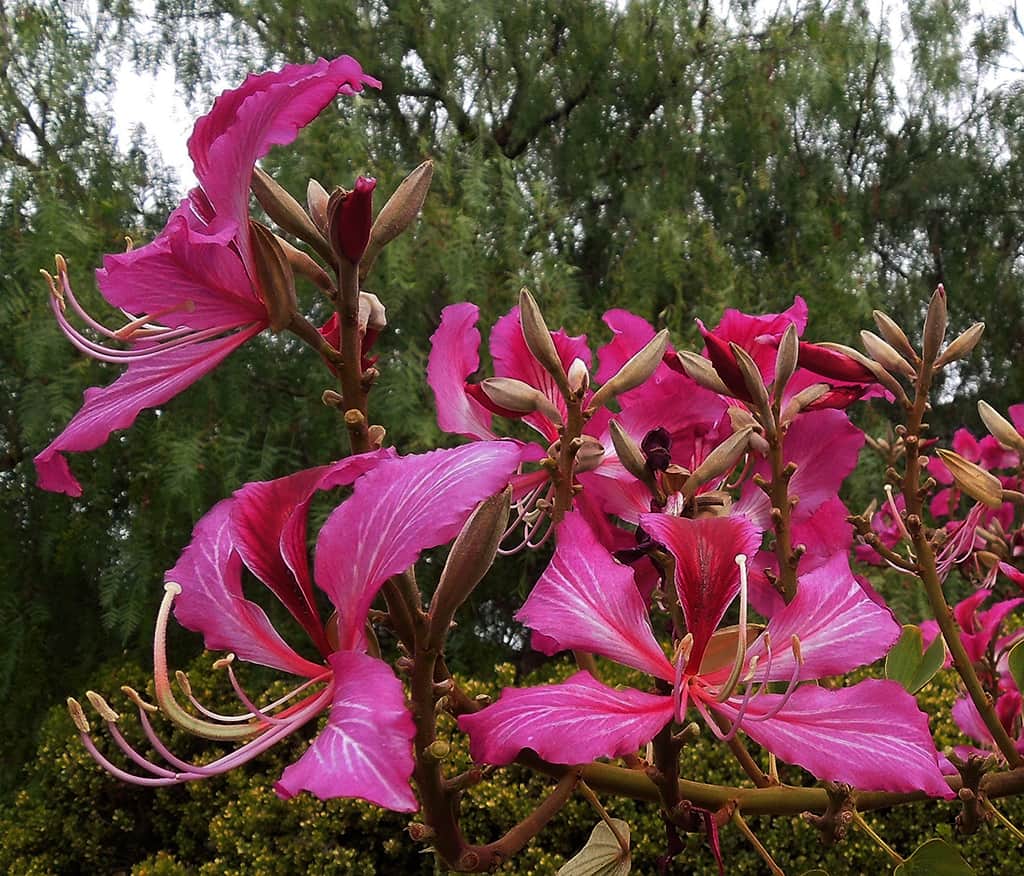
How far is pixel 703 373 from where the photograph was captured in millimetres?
403

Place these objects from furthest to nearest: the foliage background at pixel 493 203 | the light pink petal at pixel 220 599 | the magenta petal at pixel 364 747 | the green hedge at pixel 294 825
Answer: the foliage background at pixel 493 203, the green hedge at pixel 294 825, the light pink petal at pixel 220 599, the magenta petal at pixel 364 747

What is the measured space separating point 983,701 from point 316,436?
2.22 m

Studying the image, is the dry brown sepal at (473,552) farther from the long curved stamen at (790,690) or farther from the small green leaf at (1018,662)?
the small green leaf at (1018,662)

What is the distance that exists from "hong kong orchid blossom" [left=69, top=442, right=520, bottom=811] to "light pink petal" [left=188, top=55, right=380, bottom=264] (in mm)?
94

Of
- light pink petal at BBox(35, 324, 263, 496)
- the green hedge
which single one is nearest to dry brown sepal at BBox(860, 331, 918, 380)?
light pink petal at BBox(35, 324, 263, 496)

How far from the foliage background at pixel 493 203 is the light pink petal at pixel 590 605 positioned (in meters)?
1.93

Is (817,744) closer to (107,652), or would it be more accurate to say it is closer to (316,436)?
(316,436)

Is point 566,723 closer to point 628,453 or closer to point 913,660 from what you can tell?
point 628,453

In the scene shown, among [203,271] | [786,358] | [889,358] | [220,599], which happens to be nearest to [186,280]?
[203,271]

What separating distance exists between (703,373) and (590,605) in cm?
13

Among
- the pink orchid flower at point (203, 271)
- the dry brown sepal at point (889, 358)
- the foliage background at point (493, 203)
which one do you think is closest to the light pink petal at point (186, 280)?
the pink orchid flower at point (203, 271)

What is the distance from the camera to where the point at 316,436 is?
→ 2527mm

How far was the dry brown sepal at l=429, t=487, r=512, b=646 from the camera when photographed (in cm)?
29

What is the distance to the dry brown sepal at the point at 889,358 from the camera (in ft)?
1.55
